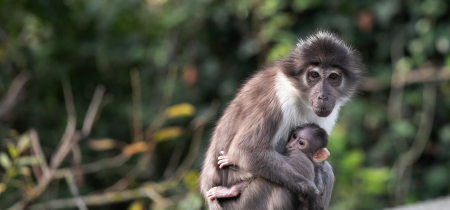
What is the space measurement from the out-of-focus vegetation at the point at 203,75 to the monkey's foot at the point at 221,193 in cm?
400

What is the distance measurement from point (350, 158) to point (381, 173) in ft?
2.01

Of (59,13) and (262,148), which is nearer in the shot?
(262,148)

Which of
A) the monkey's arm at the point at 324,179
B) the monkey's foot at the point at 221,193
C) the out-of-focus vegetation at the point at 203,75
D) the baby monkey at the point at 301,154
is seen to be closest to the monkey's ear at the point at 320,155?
the baby monkey at the point at 301,154

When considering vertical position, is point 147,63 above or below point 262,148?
above

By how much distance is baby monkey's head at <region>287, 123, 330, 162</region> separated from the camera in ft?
14.2

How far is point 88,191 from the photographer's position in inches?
336

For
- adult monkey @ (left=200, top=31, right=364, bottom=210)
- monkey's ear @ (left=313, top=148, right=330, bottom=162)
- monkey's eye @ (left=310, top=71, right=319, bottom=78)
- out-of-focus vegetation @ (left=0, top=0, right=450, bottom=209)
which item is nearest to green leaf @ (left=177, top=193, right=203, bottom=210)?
out-of-focus vegetation @ (left=0, top=0, right=450, bottom=209)

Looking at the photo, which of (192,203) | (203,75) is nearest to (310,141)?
(192,203)

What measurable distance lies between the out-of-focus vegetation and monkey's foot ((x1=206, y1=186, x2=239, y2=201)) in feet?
13.1

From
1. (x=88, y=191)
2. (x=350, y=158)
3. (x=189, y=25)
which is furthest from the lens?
→ (x=189, y=25)


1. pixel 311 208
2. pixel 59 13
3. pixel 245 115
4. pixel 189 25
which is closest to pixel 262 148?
pixel 245 115

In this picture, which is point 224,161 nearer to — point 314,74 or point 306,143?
point 306,143

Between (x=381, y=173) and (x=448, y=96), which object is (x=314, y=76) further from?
(x=448, y=96)

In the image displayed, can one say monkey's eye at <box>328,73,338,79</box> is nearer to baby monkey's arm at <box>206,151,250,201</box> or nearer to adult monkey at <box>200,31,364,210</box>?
adult monkey at <box>200,31,364,210</box>
